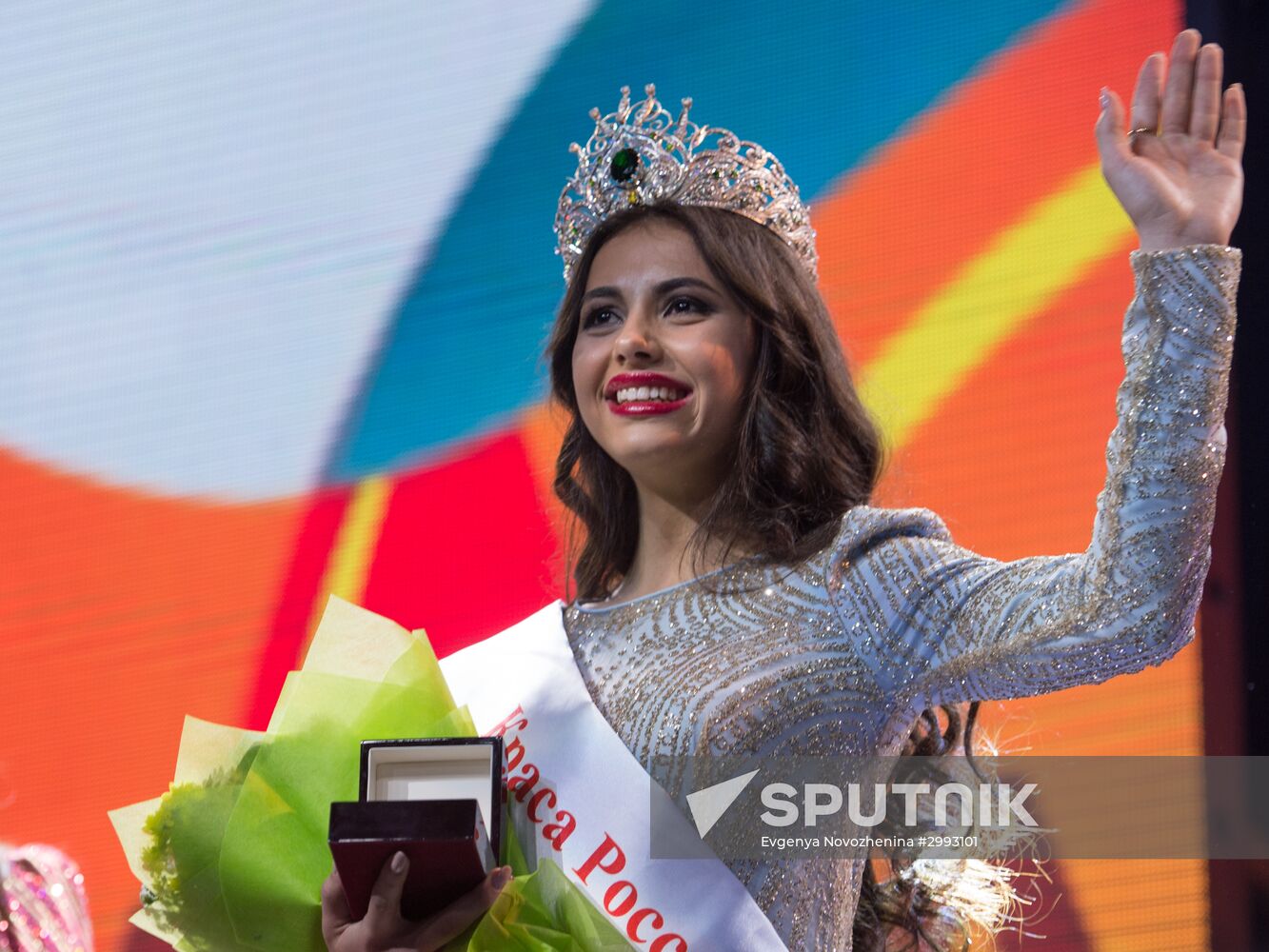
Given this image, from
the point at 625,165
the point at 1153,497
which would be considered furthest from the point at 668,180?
the point at 1153,497

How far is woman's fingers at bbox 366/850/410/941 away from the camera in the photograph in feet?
4.68

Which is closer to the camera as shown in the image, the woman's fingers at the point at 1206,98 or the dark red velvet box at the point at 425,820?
the dark red velvet box at the point at 425,820

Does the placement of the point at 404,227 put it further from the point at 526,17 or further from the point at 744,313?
the point at 744,313

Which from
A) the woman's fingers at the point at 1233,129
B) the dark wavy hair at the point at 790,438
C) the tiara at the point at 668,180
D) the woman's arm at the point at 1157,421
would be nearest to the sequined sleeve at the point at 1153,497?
the woman's arm at the point at 1157,421

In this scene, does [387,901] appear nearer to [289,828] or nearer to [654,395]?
[289,828]

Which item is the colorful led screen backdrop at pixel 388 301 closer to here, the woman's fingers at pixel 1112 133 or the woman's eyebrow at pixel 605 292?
the woman's eyebrow at pixel 605 292

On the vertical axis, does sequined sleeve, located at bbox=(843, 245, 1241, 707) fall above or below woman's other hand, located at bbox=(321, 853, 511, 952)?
above

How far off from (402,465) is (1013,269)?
0.97 meters

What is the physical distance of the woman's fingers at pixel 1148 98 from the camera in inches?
61.4

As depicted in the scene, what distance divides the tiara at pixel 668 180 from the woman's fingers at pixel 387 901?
91 cm

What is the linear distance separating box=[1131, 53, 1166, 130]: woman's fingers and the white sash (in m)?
0.80

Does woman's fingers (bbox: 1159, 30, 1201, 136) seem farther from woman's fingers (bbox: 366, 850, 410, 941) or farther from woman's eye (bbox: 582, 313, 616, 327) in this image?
woman's fingers (bbox: 366, 850, 410, 941)

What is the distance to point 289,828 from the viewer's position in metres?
1.62

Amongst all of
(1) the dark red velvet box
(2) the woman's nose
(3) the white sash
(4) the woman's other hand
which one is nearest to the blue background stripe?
(2) the woman's nose
